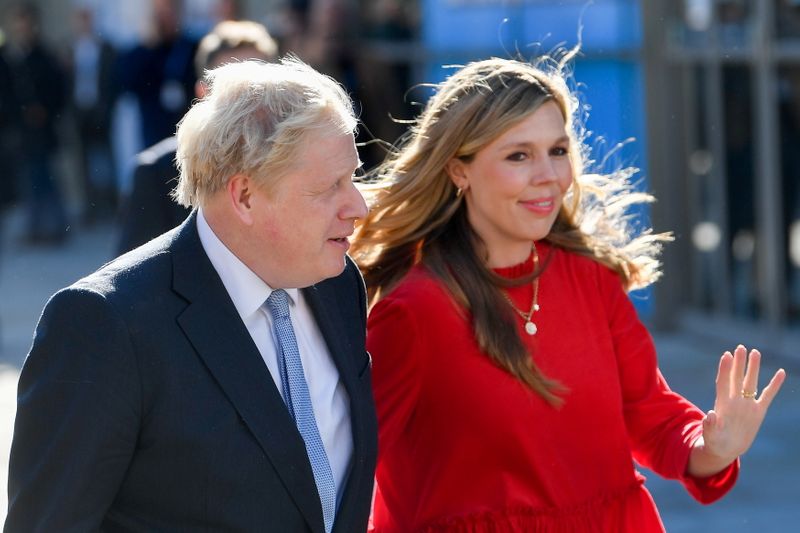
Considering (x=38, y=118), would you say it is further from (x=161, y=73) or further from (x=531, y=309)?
(x=531, y=309)

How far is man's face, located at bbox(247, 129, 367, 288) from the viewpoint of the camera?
257 cm

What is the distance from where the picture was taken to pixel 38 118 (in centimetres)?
1396

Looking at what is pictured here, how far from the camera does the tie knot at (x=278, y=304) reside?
2.70m

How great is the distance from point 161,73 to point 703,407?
4.69m

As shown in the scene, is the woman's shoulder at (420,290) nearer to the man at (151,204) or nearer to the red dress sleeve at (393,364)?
the red dress sleeve at (393,364)

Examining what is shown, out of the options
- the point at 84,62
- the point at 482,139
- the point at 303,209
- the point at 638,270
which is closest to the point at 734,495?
the point at 638,270

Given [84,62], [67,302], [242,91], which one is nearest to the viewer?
[67,302]

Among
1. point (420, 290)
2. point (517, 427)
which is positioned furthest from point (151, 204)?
point (517, 427)

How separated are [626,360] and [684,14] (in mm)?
5740

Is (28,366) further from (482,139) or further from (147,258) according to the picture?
(482,139)

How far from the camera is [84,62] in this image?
15273 mm

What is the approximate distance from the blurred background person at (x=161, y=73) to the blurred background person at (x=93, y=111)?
441 cm

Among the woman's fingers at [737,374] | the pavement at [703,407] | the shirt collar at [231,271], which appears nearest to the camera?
the shirt collar at [231,271]

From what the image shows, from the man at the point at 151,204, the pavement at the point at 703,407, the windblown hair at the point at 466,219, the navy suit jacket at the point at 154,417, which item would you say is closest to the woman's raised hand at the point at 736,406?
the windblown hair at the point at 466,219
